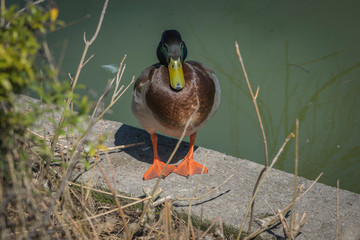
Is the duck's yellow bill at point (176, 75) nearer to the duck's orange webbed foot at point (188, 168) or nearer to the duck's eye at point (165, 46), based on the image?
the duck's eye at point (165, 46)

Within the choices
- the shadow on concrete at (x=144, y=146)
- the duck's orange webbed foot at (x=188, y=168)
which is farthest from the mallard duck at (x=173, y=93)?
the shadow on concrete at (x=144, y=146)

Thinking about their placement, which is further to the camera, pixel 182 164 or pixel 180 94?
pixel 182 164

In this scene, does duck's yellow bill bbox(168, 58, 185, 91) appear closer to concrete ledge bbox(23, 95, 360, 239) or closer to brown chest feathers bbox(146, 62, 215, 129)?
brown chest feathers bbox(146, 62, 215, 129)

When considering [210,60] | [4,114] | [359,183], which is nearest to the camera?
[4,114]

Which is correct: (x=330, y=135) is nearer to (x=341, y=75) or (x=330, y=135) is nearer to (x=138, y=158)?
(x=341, y=75)

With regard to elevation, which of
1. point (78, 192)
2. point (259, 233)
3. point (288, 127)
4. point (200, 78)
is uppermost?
point (200, 78)

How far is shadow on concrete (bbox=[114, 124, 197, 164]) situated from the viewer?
267 cm

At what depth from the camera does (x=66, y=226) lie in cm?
153

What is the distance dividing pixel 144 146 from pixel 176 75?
0.85 meters

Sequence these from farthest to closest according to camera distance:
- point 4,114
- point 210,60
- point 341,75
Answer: point 210,60 < point 341,75 < point 4,114

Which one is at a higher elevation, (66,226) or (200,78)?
(200,78)

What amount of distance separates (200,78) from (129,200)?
0.85 m

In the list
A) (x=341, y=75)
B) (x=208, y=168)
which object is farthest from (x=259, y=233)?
(x=341, y=75)

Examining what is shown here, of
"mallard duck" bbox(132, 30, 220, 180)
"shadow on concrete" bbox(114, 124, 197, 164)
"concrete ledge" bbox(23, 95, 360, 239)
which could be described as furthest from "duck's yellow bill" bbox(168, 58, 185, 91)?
"shadow on concrete" bbox(114, 124, 197, 164)
